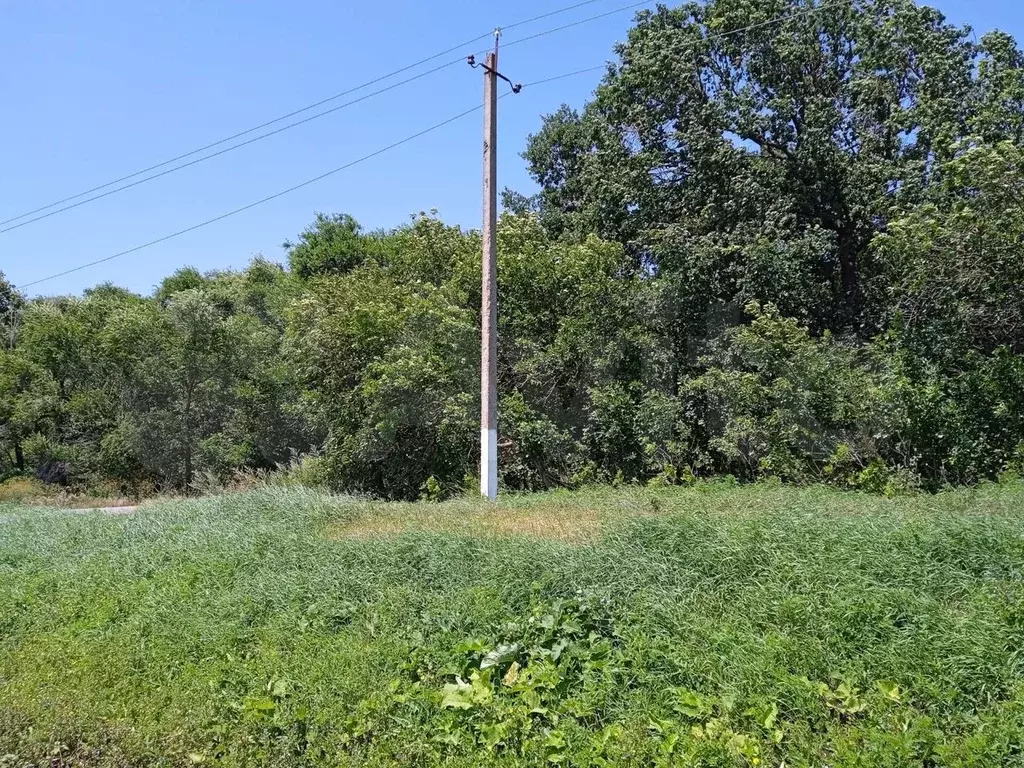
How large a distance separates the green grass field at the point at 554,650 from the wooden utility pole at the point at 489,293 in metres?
4.05

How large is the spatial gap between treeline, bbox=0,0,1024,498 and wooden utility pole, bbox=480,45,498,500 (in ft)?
9.90

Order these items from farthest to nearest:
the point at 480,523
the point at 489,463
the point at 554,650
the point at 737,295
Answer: the point at 737,295, the point at 489,463, the point at 480,523, the point at 554,650

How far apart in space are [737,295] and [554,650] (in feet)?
36.4

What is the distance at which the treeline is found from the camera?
38.8 ft

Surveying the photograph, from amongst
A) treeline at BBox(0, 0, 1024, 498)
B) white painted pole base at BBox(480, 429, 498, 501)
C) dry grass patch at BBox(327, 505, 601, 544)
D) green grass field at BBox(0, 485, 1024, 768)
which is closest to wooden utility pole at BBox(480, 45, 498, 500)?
white painted pole base at BBox(480, 429, 498, 501)

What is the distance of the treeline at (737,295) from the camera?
38.8 ft

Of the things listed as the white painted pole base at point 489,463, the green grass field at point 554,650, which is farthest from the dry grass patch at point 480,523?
the white painted pole base at point 489,463

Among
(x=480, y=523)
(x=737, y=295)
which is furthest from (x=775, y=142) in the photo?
(x=480, y=523)

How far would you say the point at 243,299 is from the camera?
105 ft

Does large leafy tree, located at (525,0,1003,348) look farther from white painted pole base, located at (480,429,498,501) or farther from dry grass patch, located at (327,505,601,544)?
dry grass patch, located at (327,505,601,544)

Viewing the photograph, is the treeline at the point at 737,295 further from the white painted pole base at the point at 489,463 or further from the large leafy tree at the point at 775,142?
the white painted pole base at the point at 489,463

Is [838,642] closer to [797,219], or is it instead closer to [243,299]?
[797,219]

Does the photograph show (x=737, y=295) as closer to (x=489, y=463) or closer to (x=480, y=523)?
(x=489, y=463)

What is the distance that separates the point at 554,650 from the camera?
510cm
